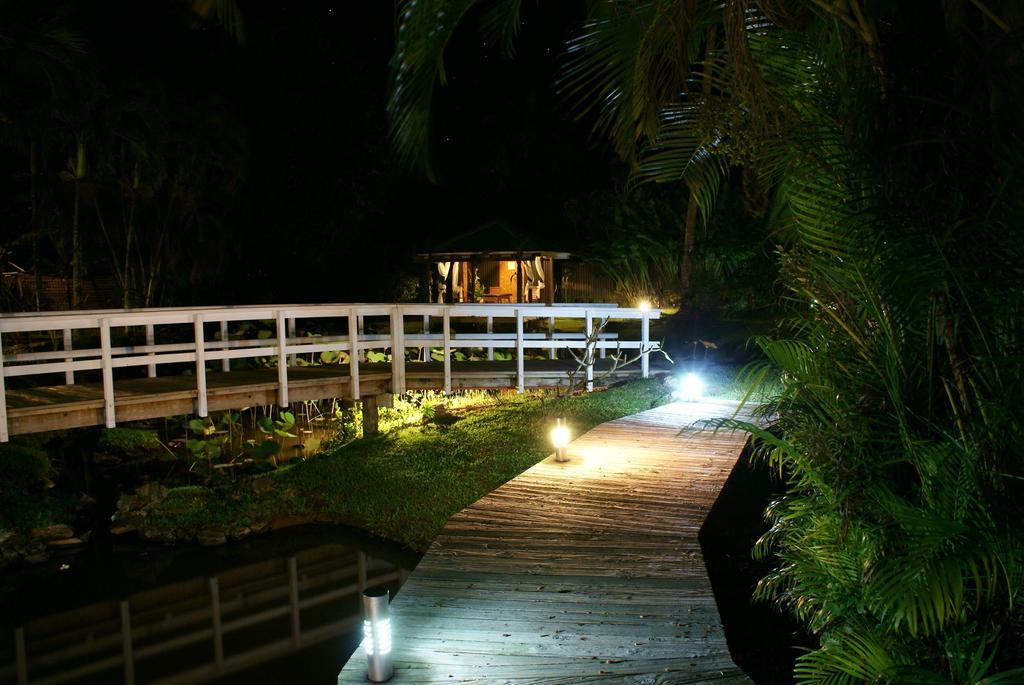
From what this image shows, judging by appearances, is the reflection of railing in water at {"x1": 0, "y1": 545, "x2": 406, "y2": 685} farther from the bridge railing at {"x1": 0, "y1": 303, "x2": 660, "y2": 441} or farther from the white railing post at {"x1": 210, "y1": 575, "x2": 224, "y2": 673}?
the bridge railing at {"x1": 0, "y1": 303, "x2": 660, "y2": 441}

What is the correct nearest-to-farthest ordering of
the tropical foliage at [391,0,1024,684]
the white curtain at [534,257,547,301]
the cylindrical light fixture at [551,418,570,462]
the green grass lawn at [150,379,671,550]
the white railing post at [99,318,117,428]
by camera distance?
the tropical foliage at [391,0,1024,684], the cylindrical light fixture at [551,418,570,462], the green grass lawn at [150,379,671,550], the white railing post at [99,318,117,428], the white curtain at [534,257,547,301]

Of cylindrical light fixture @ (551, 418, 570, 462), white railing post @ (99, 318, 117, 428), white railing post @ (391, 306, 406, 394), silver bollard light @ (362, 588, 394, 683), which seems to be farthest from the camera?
white railing post @ (391, 306, 406, 394)

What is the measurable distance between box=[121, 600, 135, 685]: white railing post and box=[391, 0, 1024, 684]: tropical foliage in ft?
17.0

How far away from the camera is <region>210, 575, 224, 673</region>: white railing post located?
6.61 metres

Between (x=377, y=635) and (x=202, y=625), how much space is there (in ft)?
12.0

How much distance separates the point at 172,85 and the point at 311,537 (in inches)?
472

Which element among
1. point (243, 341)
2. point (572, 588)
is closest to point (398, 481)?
point (243, 341)

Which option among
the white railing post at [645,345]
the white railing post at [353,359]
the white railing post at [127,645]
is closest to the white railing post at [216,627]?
the white railing post at [127,645]

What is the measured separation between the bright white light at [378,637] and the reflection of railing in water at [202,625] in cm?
264

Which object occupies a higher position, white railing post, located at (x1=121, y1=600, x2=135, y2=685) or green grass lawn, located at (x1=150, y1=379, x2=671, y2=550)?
green grass lawn, located at (x1=150, y1=379, x2=671, y2=550)

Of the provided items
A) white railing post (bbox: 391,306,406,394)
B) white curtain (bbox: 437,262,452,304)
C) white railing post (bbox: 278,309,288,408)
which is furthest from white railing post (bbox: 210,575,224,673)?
white curtain (bbox: 437,262,452,304)

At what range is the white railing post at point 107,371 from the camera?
9.47 meters

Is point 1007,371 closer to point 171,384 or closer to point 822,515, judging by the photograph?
point 822,515

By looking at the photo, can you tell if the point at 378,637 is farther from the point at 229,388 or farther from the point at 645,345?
the point at 645,345
